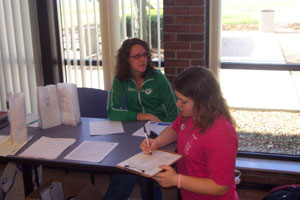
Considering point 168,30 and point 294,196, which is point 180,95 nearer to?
point 294,196

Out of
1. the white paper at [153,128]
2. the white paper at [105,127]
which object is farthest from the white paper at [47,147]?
the white paper at [153,128]

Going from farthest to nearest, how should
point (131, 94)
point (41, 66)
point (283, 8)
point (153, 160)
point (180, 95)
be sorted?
point (41, 66) < point (283, 8) < point (131, 94) < point (153, 160) < point (180, 95)

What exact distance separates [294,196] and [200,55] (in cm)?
133

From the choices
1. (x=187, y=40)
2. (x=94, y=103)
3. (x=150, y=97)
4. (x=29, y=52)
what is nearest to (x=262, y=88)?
(x=187, y=40)

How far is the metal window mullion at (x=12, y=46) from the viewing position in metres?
3.48

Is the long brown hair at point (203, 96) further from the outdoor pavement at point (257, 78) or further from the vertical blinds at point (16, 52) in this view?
the vertical blinds at point (16, 52)

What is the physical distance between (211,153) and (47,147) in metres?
1.02

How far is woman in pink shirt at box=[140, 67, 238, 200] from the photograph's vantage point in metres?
1.54

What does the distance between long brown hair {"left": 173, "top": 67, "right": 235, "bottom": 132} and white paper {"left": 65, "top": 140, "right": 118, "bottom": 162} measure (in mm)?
597

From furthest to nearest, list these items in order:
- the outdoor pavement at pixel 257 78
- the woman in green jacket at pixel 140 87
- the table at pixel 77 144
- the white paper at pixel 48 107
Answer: the outdoor pavement at pixel 257 78 < the woman in green jacket at pixel 140 87 < the white paper at pixel 48 107 < the table at pixel 77 144

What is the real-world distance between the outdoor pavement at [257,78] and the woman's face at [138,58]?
0.85m

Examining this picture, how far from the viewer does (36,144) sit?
2.14 m

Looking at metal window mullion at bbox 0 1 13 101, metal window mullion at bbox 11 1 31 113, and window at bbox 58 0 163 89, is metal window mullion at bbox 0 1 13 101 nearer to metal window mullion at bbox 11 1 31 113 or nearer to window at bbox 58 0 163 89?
metal window mullion at bbox 11 1 31 113

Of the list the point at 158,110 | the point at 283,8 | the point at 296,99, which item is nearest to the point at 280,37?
the point at 283,8
